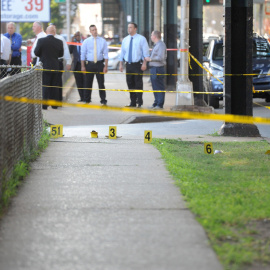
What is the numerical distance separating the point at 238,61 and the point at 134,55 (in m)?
6.01

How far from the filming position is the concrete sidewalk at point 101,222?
5871 mm

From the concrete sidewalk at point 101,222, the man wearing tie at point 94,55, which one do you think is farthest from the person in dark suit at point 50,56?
the concrete sidewalk at point 101,222

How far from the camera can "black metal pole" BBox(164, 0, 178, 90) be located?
2808 cm

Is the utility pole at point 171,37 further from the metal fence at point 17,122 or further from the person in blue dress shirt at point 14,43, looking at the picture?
the metal fence at point 17,122

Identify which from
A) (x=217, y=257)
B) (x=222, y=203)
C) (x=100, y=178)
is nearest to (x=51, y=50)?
(x=100, y=178)

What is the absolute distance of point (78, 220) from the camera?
705cm

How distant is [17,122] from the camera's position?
927cm

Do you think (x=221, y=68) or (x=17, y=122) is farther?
(x=221, y=68)

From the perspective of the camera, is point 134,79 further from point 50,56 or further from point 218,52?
point 218,52

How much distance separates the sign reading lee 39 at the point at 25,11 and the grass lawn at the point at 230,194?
72.7 ft

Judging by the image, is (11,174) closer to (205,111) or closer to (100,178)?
(100,178)

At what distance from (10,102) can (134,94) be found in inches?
469

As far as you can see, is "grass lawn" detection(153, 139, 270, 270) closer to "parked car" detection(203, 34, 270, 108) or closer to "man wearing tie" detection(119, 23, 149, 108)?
"man wearing tie" detection(119, 23, 149, 108)

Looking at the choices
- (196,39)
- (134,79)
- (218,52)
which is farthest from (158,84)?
(218,52)
